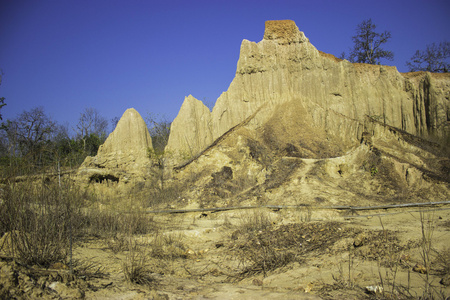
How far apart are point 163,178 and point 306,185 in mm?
8483

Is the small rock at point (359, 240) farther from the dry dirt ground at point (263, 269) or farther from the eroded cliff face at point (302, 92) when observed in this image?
the eroded cliff face at point (302, 92)

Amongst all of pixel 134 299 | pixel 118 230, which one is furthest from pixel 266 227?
pixel 134 299

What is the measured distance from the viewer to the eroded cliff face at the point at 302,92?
22734mm

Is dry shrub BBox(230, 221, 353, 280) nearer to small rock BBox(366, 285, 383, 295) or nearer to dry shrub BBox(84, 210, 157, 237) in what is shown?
small rock BBox(366, 285, 383, 295)

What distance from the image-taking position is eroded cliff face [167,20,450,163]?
2273 cm

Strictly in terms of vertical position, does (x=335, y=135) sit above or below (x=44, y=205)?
above

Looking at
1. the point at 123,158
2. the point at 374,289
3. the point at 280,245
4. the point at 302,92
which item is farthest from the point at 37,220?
the point at 302,92

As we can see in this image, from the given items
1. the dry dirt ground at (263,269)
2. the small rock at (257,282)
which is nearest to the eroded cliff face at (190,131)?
the dry dirt ground at (263,269)

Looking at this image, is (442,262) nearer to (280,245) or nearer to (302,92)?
(280,245)

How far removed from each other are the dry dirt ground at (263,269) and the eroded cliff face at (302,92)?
1551 cm

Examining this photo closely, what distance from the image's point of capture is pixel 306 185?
48.5 feet

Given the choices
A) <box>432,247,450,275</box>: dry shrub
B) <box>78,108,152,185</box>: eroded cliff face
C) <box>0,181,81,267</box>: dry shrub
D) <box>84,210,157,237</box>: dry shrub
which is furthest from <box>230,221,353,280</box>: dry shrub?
<box>78,108,152,185</box>: eroded cliff face

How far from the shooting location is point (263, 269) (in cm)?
564

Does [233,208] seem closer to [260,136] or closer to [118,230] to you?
[118,230]
